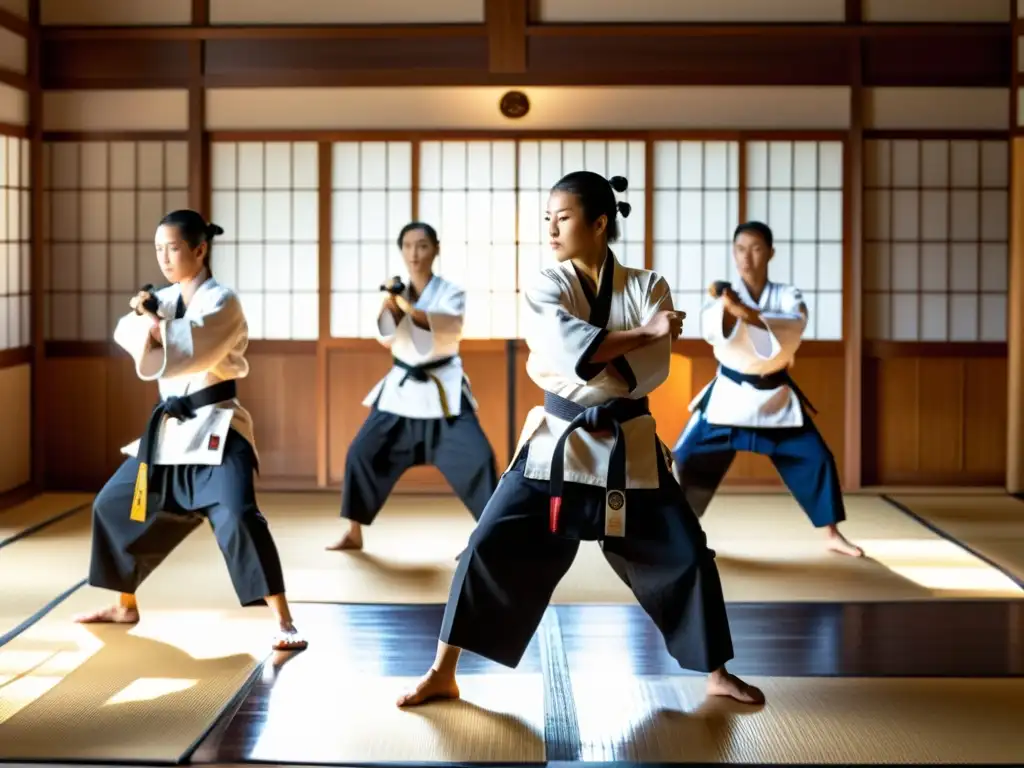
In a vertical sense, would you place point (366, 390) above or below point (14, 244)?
below

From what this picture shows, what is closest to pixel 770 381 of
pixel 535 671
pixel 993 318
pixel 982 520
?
pixel 982 520

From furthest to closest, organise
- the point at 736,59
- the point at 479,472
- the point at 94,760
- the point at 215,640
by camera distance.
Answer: the point at 736,59 → the point at 479,472 → the point at 215,640 → the point at 94,760

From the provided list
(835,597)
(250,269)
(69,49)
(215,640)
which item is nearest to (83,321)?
(250,269)

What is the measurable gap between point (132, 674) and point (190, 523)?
0.67 m

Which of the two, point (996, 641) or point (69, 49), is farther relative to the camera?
point (69, 49)

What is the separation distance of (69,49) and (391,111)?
1.69 m

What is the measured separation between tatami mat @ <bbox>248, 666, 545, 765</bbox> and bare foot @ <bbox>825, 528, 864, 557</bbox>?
2102 millimetres

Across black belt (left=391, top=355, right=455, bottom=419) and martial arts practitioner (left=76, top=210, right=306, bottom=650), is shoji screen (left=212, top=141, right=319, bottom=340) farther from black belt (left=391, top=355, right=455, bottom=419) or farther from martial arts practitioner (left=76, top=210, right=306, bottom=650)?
martial arts practitioner (left=76, top=210, right=306, bottom=650)

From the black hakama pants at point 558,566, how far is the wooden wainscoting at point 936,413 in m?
3.97

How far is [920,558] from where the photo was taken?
5.35 meters

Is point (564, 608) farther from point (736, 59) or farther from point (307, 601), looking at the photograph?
point (736, 59)

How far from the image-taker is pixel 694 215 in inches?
282

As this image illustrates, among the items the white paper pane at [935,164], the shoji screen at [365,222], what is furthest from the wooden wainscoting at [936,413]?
the shoji screen at [365,222]

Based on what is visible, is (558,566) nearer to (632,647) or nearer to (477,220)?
(632,647)
